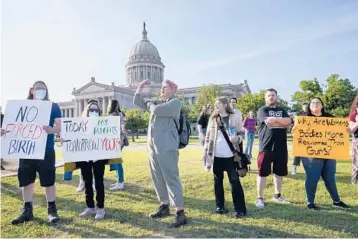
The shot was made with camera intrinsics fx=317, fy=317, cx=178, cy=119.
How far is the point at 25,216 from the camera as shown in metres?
5.25

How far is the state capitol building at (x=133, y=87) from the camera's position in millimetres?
94250

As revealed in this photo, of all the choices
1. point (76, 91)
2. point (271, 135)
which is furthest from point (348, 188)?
point (76, 91)

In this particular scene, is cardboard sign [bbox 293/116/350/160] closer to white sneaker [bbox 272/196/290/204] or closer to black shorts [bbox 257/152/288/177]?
black shorts [bbox 257/152/288/177]

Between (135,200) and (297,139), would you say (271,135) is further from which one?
(135,200)

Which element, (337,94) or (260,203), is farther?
(337,94)

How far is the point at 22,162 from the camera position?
5.23 m

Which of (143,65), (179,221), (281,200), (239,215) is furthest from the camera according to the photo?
(143,65)

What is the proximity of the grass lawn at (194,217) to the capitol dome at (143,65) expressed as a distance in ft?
329

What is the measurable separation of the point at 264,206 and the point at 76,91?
10363 cm

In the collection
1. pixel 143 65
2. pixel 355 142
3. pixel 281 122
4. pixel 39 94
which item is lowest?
pixel 355 142

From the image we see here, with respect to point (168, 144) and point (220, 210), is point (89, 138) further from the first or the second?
point (220, 210)

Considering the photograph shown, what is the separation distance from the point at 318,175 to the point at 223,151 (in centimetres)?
200

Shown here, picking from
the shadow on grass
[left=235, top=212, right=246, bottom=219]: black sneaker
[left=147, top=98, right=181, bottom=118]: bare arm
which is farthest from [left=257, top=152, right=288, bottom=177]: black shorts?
[left=147, top=98, right=181, bottom=118]: bare arm

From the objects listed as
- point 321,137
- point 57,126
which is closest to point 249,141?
point 321,137
